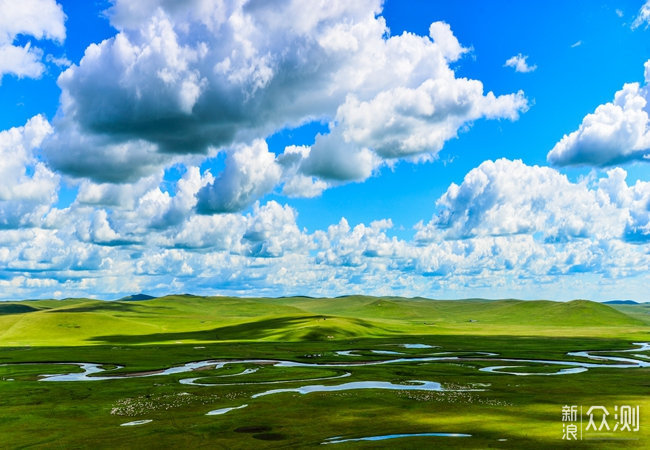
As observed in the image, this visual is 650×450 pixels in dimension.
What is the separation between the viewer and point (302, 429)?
204 ft

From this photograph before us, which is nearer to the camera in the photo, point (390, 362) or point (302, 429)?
point (302, 429)

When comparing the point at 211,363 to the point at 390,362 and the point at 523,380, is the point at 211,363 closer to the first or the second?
the point at 390,362

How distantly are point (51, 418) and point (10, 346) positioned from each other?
496 ft

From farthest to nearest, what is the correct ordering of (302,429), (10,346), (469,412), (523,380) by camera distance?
(10,346), (523,380), (469,412), (302,429)

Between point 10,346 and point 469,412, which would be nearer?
point 469,412

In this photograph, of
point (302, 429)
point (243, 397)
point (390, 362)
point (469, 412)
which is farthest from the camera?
point (390, 362)

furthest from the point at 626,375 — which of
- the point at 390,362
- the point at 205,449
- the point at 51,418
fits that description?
the point at 51,418

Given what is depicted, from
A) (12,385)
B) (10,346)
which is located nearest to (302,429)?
(12,385)

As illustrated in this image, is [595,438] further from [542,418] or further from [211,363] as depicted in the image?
[211,363]

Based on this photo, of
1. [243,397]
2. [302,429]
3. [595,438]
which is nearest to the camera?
[595,438]

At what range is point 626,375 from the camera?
107m

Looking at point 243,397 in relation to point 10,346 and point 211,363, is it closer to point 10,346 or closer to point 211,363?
point 211,363

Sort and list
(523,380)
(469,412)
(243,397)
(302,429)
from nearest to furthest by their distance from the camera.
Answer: (302,429) → (469,412) → (243,397) → (523,380)

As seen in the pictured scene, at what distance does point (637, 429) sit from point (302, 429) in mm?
36101
